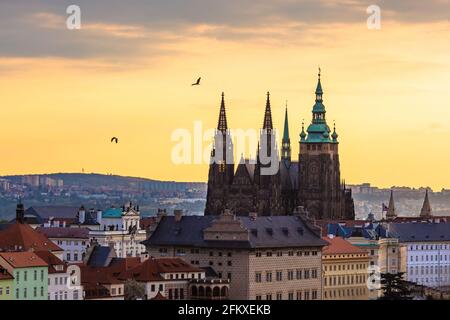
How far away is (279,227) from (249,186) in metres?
62.0

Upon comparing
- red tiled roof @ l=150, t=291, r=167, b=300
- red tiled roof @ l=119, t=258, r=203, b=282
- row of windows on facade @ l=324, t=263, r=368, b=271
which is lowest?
red tiled roof @ l=150, t=291, r=167, b=300

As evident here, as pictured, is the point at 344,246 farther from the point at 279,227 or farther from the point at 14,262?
the point at 14,262

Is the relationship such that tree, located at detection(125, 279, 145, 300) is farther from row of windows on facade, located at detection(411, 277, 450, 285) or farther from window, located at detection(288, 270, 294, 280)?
row of windows on facade, located at detection(411, 277, 450, 285)

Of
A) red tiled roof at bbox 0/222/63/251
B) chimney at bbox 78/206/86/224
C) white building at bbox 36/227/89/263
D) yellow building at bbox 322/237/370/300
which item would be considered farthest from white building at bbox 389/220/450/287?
red tiled roof at bbox 0/222/63/251

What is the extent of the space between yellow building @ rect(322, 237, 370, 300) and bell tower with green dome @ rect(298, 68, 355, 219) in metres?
43.0

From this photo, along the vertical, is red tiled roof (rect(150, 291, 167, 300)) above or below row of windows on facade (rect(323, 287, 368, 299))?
above

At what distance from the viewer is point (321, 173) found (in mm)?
189375

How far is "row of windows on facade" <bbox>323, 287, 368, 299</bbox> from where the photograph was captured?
433ft

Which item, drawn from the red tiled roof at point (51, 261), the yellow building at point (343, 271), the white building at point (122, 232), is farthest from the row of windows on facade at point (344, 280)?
the red tiled roof at point (51, 261)

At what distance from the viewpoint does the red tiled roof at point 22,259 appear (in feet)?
324

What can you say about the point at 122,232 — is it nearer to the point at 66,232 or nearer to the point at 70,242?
the point at 66,232

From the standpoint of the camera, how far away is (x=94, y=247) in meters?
126
